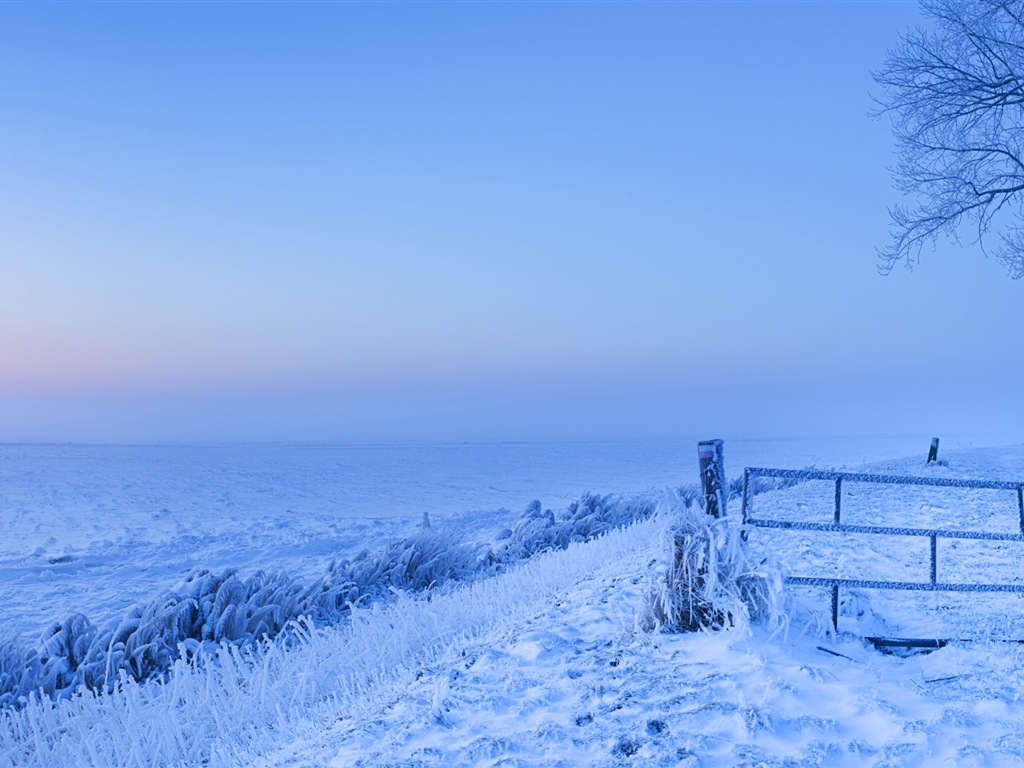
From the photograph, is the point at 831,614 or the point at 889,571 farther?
the point at 889,571

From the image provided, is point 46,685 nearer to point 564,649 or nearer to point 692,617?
point 564,649

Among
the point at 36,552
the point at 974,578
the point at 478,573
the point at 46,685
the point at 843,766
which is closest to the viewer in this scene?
the point at 843,766

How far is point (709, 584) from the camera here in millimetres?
4797

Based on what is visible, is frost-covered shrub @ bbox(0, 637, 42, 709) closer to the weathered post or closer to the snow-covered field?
the snow-covered field


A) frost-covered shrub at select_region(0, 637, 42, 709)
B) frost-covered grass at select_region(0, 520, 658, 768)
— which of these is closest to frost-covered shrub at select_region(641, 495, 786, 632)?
frost-covered grass at select_region(0, 520, 658, 768)

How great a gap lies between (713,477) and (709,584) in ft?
2.71

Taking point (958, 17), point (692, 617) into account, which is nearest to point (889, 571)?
point (692, 617)

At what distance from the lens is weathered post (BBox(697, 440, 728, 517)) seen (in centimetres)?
525

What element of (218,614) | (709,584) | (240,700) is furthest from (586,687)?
(218,614)

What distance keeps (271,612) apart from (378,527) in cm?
683

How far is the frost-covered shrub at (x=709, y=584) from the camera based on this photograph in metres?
4.70

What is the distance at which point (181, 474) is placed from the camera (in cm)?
2980

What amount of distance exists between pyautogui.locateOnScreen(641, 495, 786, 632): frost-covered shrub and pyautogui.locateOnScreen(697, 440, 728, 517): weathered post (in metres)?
0.23

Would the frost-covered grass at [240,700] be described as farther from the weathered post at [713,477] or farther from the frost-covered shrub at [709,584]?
the weathered post at [713,477]
